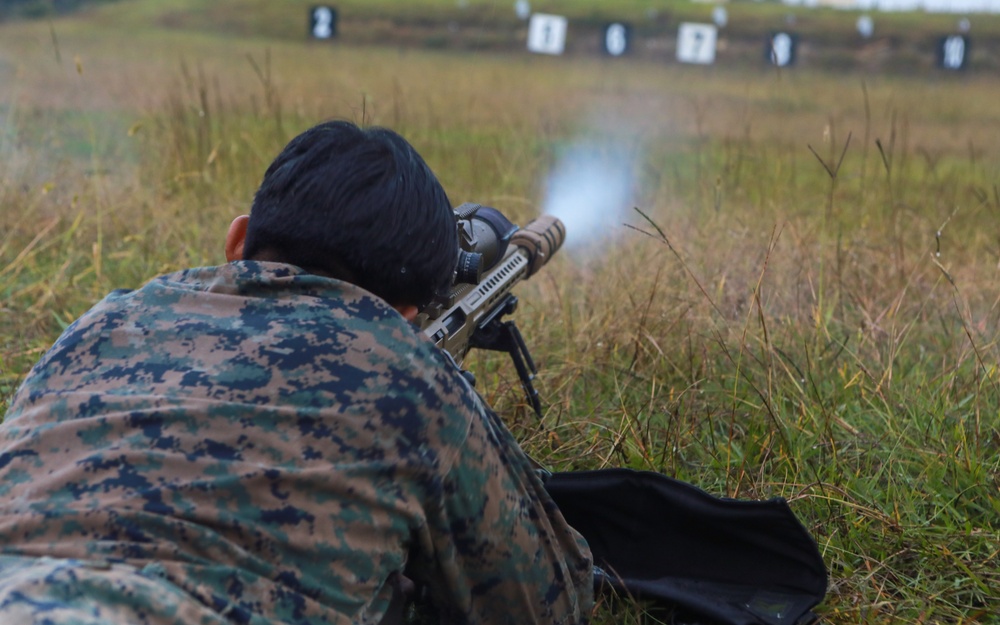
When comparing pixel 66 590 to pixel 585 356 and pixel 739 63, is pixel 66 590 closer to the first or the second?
pixel 585 356

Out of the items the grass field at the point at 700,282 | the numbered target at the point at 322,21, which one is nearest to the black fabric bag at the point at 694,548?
the grass field at the point at 700,282

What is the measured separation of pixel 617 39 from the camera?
11.4 m

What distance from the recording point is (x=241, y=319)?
1.38m

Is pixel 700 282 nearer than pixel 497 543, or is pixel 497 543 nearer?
pixel 497 543

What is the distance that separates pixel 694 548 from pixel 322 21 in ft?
32.7

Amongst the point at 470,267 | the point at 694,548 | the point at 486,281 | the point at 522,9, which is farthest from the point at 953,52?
the point at 470,267

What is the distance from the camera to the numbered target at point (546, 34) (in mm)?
11102

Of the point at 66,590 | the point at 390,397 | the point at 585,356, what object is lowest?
the point at 585,356

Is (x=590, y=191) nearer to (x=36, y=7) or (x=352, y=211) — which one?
(x=352, y=211)

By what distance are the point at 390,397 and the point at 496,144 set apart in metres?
4.32

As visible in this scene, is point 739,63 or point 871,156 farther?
point 739,63

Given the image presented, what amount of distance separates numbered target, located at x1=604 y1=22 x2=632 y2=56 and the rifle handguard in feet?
29.7

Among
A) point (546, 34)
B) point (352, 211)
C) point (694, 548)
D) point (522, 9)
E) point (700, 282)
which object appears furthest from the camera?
point (522, 9)

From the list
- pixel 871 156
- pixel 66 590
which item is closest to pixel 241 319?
pixel 66 590
